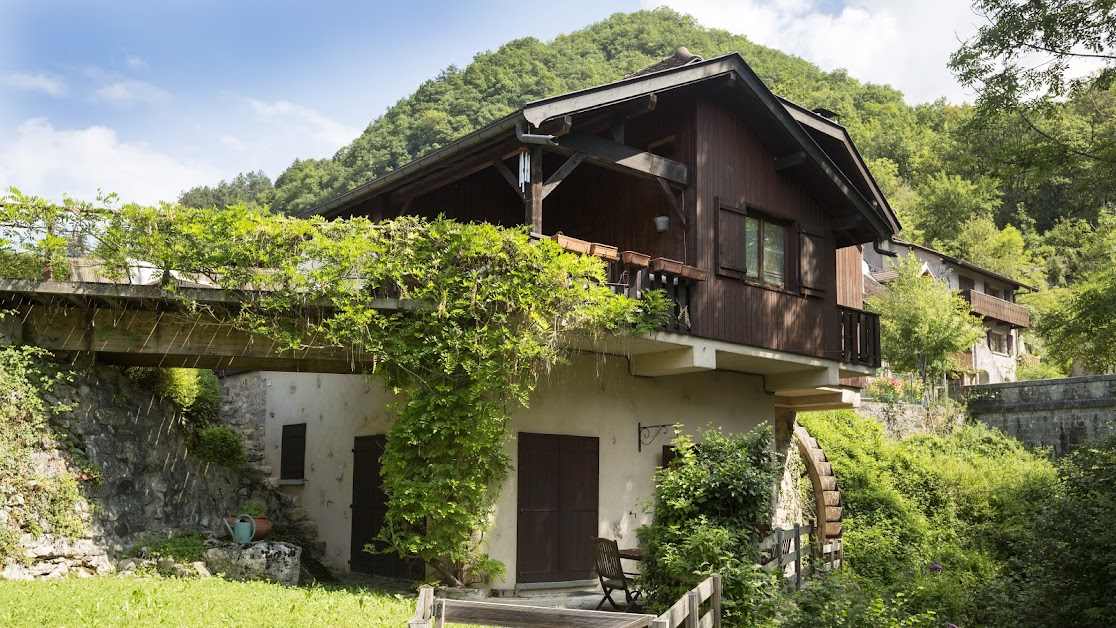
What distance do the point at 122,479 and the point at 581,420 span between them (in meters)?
5.76

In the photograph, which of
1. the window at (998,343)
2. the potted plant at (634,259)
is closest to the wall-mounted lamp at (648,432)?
the potted plant at (634,259)

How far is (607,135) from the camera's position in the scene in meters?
13.3

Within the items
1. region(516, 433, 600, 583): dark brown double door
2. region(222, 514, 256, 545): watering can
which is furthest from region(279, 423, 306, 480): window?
region(516, 433, 600, 583): dark brown double door

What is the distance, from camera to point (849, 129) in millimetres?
47344

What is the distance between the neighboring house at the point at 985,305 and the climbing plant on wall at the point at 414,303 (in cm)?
2521

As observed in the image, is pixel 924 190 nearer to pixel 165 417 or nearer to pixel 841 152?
pixel 841 152

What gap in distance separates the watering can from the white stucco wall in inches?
78.2

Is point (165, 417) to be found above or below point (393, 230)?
below

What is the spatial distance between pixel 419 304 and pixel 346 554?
15.7 feet

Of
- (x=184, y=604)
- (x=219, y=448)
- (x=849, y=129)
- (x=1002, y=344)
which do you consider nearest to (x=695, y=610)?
(x=184, y=604)

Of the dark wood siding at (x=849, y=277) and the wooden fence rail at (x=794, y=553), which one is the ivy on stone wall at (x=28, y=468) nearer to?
the wooden fence rail at (x=794, y=553)

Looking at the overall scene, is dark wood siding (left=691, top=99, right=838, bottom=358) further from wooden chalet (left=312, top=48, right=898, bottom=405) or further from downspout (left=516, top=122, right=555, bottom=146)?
downspout (left=516, top=122, right=555, bottom=146)

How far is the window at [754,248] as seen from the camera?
12762 mm

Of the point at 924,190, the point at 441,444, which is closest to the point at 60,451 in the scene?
the point at 441,444
